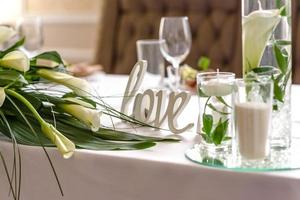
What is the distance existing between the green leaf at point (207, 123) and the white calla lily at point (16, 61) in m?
0.31

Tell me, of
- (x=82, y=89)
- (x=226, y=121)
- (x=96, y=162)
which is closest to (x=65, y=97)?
(x=82, y=89)

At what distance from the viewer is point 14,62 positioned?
946mm

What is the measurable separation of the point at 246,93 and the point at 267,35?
11cm

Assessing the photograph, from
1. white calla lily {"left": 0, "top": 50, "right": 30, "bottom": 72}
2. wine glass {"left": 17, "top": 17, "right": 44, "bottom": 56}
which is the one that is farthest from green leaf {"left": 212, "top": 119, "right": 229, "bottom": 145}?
wine glass {"left": 17, "top": 17, "right": 44, "bottom": 56}

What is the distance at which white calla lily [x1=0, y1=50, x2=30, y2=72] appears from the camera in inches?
37.1

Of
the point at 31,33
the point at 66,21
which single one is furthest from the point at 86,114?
the point at 66,21

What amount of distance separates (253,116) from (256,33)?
0.45 feet

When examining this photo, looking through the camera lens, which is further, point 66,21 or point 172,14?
point 66,21

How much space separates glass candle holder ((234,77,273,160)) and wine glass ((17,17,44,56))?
1294mm

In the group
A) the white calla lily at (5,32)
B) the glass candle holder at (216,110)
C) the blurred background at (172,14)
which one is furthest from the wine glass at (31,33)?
the glass candle holder at (216,110)

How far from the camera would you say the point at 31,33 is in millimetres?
1960

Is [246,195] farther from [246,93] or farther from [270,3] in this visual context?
[270,3]

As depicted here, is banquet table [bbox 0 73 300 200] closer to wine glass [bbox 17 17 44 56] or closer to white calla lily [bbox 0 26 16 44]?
white calla lily [bbox 0 26 16 44]

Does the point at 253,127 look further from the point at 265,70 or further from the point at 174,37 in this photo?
the point at 174,37
